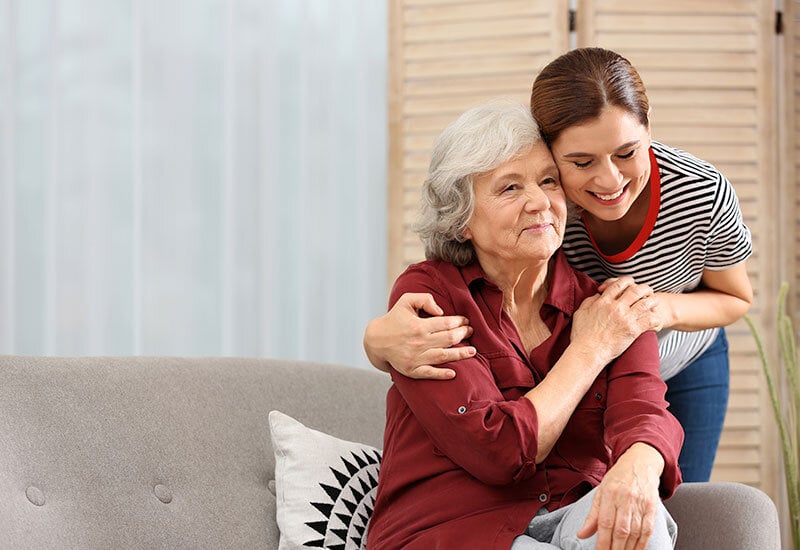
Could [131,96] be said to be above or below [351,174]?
above

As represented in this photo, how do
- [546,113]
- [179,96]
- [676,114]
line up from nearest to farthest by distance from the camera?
[546,113], [676,114], [179,96]

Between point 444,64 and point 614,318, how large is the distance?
1.70 m

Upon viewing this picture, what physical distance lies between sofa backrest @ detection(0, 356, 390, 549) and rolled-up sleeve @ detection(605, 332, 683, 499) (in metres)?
0.72

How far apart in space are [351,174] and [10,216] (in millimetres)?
1179

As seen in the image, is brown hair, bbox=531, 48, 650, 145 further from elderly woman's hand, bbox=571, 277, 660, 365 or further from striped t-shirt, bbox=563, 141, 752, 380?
elderly woman's hand, bbox=571, 277, 660, 365

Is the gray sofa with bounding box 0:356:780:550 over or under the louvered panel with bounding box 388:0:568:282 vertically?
under

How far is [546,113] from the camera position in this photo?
1.65 meters

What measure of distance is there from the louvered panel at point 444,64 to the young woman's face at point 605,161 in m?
1.42

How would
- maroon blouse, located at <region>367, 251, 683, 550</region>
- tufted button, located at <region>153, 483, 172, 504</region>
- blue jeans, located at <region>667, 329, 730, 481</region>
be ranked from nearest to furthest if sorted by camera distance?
maroon blouse, located at <region>367, 251, 683, 550</region>, tufted button, located at <region>153, 483, 172, 504</region>, blue jeans, located at <region>667, 329, 730, 481</region>

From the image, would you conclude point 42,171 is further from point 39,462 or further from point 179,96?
point 39,462

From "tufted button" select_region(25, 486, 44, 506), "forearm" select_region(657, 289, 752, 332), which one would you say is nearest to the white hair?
"forearm" select_region(657, 289, 752, 332)

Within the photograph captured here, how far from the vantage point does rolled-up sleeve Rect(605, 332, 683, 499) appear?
1.50 metres

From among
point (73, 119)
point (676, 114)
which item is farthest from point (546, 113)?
point (73, 119)

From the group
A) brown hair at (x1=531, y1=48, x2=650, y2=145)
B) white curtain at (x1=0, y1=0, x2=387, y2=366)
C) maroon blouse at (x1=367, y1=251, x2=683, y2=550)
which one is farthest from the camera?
white curtain at (x1=0, y1=0, x2=387, y2=366)
